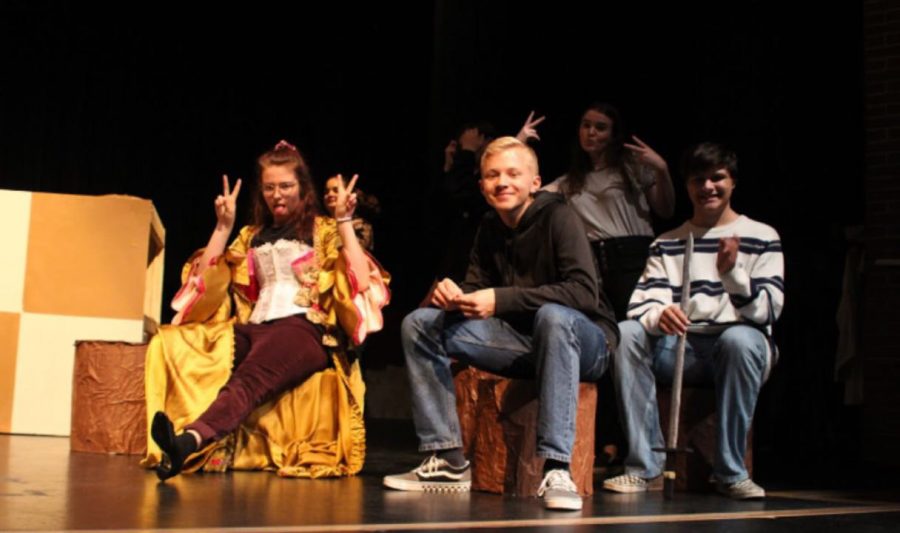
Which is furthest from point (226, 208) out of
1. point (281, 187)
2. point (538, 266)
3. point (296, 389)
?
point (538, 266)

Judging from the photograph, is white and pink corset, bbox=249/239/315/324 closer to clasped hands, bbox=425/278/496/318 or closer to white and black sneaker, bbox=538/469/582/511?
clasped hands, bbox=425/278/496/318

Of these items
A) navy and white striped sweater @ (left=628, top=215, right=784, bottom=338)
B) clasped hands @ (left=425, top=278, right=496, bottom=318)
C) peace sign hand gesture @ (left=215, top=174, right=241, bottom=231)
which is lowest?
clasped hands @ (left=425, top=278, right=496, bottom=318)

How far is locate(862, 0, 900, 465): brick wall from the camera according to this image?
214 inches

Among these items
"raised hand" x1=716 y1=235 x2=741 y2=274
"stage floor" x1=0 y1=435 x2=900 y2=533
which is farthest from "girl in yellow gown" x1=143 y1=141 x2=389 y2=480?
"raised hand" x1=716 y1=235 x2=741 y2=274

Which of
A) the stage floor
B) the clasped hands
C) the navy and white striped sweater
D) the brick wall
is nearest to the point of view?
the stage floor

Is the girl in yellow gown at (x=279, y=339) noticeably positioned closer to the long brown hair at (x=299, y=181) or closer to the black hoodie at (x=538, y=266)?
the long brown hair at (x=299, y=181)

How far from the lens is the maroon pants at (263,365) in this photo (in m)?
3.87

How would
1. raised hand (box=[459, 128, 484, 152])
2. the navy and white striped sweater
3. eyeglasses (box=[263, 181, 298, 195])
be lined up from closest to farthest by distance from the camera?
the navy and white striped sweater
eyeglasses (box=[263, 181, 298, 195])
raised hand (box=[459, 128, 484, 152])

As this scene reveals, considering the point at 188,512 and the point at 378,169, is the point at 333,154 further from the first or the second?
the point at 188,512

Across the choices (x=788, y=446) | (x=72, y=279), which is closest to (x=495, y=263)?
(x=72, y=279)

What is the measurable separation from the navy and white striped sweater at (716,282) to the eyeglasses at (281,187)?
1263 mm

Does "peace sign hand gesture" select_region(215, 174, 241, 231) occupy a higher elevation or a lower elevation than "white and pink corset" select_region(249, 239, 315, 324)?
higher

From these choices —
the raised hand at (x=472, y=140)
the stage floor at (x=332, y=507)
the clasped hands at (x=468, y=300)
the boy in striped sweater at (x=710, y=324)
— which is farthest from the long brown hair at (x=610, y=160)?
the stage floor at (x=332, y=507)

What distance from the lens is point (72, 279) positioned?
520cm
